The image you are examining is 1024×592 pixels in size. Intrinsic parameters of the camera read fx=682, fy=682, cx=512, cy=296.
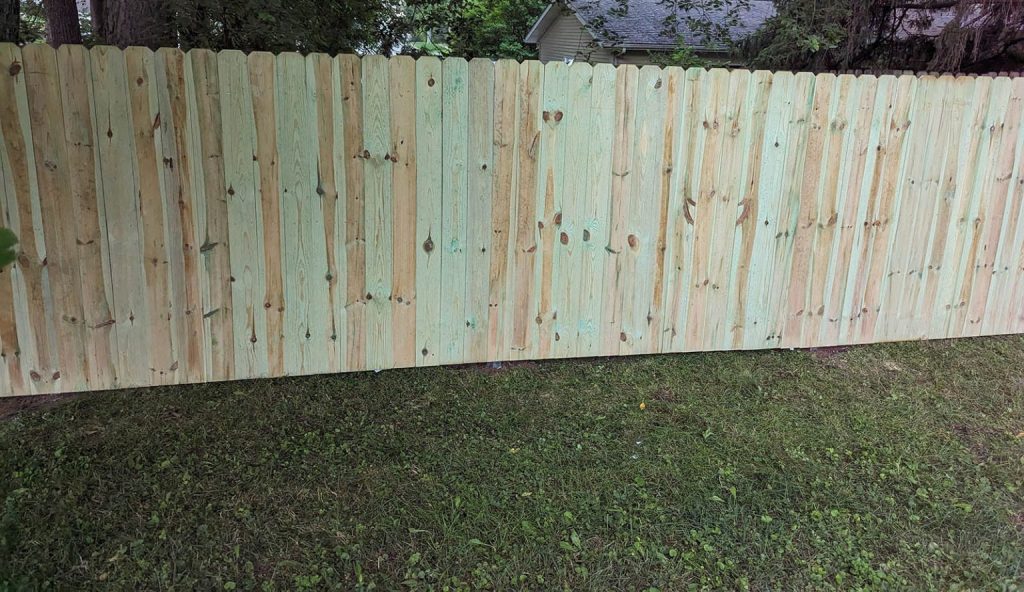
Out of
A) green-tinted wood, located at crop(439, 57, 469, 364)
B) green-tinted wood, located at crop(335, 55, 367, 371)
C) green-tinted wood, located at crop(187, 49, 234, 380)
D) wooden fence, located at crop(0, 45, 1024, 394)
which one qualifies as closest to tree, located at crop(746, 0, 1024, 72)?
wooden fence, located at crop(0, 45, 1024, 394)

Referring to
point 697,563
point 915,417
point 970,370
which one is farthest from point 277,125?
point 970,370

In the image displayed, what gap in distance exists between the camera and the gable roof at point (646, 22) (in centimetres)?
917

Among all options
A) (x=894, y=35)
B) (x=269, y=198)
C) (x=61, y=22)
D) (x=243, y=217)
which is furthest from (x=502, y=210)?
(x=894, y=35)

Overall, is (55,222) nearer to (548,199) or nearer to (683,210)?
(548,199)

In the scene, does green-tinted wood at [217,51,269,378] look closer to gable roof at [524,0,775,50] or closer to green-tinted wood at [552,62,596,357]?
green-tinted wood at [552,62,596,357]

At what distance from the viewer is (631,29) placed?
1141cm

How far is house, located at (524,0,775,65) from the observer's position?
8.84 m

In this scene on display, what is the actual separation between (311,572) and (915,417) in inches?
123

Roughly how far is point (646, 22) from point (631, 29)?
56 cm

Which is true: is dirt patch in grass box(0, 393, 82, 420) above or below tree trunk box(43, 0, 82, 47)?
below

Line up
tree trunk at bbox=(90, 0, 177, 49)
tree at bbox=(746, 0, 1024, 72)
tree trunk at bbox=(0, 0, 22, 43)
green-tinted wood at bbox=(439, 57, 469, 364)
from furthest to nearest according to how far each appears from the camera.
Answer: tree at bbox=(746, 0, 1024, 72), tree trunk at bbox=(90, 0, 177, 49), tree trunk at bbox=(0, 0, 22, 43), green-tinted wood at bbox=(439, 57, 469, 364)

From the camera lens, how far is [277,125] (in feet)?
11.4

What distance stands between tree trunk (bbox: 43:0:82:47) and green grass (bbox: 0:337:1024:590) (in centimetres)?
311

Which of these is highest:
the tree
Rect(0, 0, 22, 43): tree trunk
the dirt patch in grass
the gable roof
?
the gable roof
